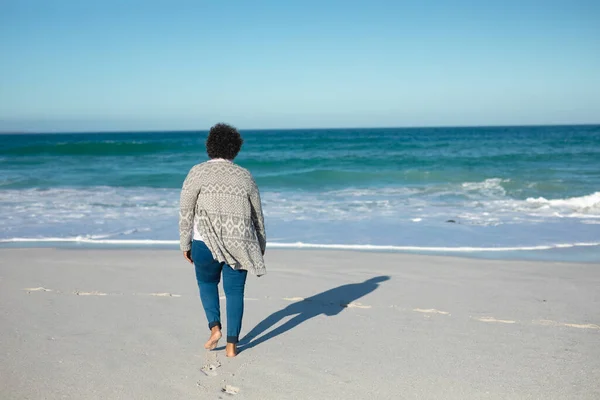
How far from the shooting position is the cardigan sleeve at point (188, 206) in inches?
146

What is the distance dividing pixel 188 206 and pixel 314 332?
1510 mm

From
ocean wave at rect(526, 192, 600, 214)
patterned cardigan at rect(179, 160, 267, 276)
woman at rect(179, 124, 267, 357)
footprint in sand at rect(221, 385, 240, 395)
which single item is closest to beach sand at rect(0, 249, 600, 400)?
footprint in sand at rect(221, 385, 240, 395)

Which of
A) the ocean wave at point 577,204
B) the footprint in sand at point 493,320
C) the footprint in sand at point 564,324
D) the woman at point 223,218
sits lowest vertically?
the footprint in sand at point 493,320

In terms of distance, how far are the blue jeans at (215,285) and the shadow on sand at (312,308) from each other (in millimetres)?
344

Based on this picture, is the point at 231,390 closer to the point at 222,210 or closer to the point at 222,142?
the point at 222,210

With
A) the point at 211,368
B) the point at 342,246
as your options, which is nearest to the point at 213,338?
the point at 211,368

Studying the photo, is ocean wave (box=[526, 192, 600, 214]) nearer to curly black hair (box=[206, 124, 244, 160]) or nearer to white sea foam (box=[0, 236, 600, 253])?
white sea foam (box=[0, 236, 600, 253])

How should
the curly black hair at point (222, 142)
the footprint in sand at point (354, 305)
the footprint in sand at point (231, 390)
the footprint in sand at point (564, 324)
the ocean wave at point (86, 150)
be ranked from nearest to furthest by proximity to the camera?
1. the footprint in sand at point (231, 390)
2. the curly black hair at point (222, 142)
3. the footprint in sand at point (564, 324)
4. the footprint in sand at point (354, 305)
5. the ocean wave at point (86, 150)

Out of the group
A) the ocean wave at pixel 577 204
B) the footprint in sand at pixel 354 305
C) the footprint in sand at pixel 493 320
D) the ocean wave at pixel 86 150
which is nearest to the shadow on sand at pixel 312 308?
the footprint in sand at pixel 354 305

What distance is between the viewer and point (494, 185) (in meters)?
18.7

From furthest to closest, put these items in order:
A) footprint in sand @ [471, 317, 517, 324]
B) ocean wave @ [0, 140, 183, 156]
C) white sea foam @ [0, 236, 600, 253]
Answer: ocean wave @ [0, 140, 183, 156]
white sea foam @ [0, 236, 600, 253]
footprint in sand @ [471, 317, 517, 324]

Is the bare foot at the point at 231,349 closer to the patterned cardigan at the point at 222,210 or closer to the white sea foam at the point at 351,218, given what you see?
the patterned cardigan at the point at 222,210

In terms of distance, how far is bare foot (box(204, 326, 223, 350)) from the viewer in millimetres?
3963

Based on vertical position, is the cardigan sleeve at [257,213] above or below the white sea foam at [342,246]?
above
